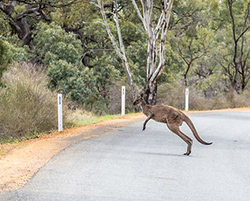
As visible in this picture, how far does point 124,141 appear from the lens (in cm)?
1279

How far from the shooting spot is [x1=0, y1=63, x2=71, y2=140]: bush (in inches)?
545

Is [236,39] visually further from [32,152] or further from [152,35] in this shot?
[32,152]

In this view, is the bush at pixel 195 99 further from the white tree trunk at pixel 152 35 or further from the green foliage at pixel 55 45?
the green foliage at pixel 55 45

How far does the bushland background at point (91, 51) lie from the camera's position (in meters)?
19.3

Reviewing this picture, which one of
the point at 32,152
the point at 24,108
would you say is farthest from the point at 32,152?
the point at 24,108

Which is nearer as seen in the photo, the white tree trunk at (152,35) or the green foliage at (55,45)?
the white tree trunk at (152,35)

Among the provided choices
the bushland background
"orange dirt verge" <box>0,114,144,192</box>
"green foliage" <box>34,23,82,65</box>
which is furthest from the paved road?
"green foliage" <box>34,23,82,65</box>

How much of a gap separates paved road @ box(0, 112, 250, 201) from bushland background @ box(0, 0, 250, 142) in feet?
15.0

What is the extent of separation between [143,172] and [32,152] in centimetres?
324

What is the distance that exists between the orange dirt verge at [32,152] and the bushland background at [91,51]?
58.6 inches

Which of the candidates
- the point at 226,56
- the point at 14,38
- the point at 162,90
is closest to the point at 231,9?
the point at 226,56

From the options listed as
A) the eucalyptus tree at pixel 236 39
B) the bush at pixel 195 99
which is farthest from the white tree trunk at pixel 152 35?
the eucalyptus tree at pixel 236 39

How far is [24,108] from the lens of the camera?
573 inches

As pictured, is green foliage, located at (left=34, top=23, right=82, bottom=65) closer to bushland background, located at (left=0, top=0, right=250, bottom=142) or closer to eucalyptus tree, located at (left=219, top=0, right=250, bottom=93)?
bushland background, located at (left=0, top=0, right=250, bottom=142)
